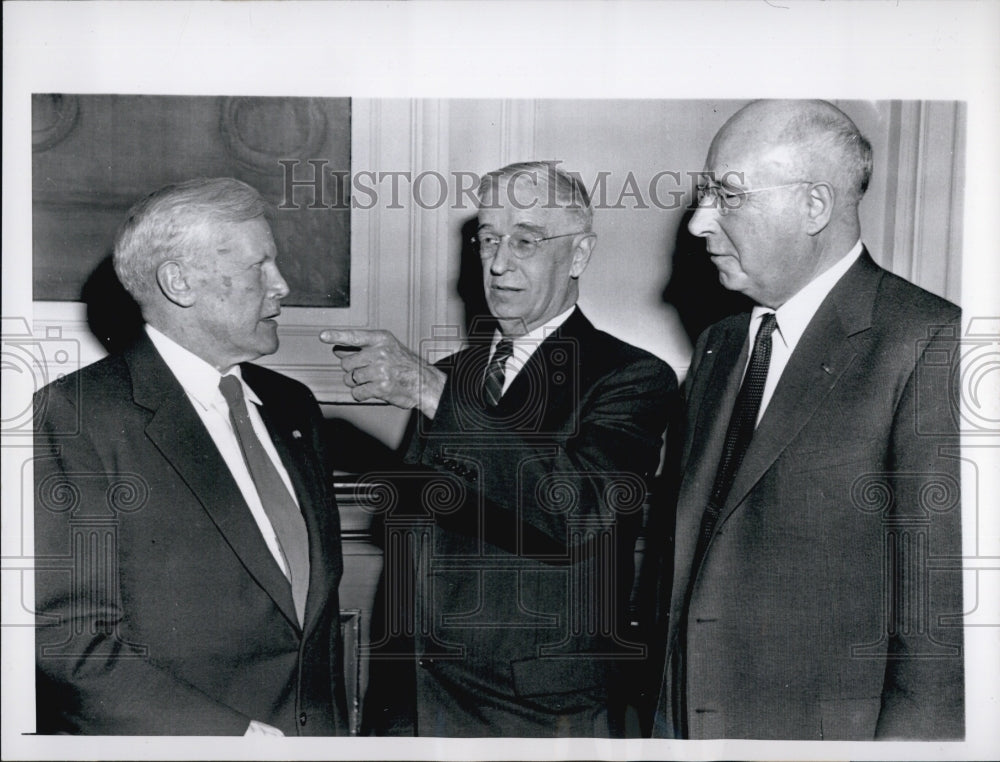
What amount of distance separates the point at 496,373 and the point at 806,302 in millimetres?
874

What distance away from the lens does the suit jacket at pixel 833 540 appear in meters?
2.80

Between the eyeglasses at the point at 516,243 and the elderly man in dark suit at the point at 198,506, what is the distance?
58 centimetres

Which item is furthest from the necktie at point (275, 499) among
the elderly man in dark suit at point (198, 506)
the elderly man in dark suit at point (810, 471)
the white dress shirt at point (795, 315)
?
the white dress shirt at point (795, 315)

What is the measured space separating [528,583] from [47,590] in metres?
1.40

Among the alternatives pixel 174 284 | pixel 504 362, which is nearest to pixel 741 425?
pixel 504 362

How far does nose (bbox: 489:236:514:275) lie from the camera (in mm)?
2908

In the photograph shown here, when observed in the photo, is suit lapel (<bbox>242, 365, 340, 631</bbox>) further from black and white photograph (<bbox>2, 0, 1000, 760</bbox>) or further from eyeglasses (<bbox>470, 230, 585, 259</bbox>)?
eyeglasses (<bbox>470, 230, 585, 259</bbox>)

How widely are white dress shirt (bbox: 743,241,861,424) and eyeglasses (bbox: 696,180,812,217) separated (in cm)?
25

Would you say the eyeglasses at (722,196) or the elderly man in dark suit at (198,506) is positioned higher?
the eyeglasses at (722,196)

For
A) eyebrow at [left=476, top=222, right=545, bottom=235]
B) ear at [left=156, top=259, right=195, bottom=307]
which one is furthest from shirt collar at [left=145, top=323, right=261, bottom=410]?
eyebrow at [left=476, top=222, right=545, bottom=235]

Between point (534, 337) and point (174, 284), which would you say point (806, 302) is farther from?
point (174, 284)

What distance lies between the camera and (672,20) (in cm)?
293

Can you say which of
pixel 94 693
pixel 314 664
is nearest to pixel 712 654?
pixel 314 664

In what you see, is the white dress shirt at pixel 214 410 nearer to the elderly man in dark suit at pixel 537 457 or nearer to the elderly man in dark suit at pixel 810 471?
the elderly man in dark suit at pixel 537 457
